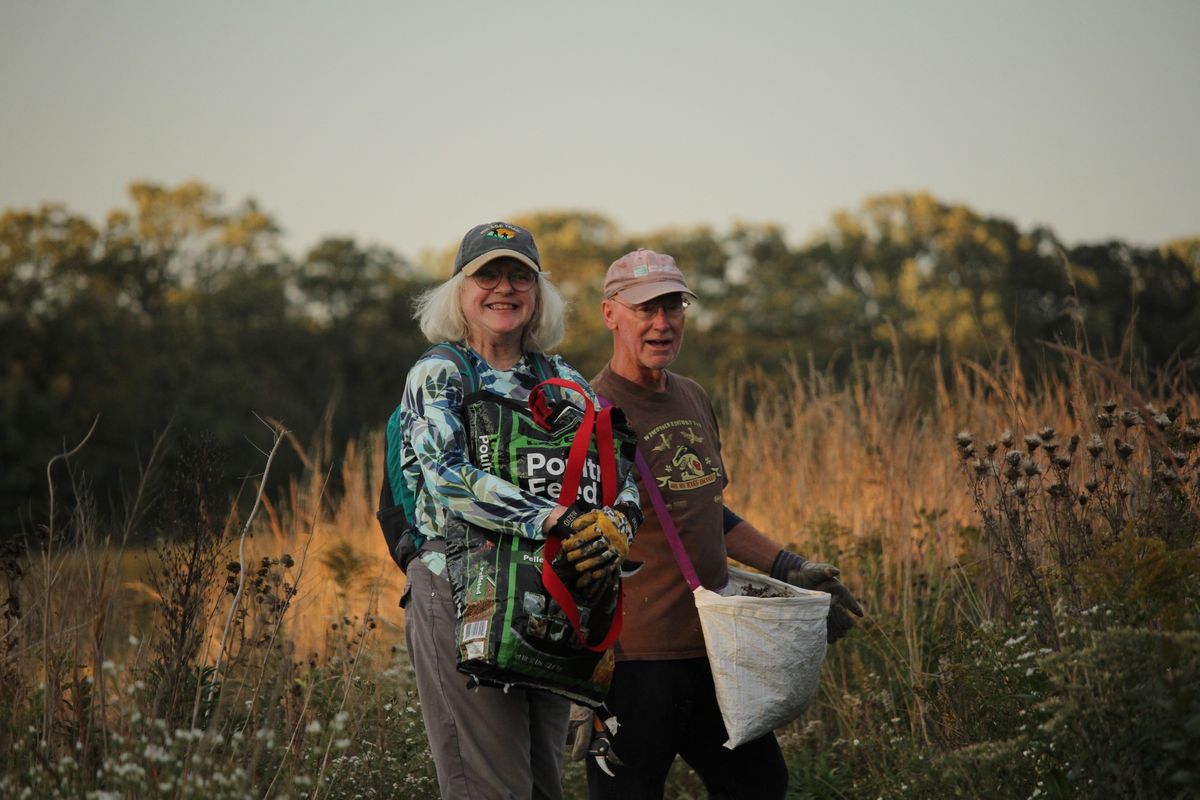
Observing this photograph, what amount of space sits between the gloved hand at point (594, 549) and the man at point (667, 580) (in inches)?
28.1

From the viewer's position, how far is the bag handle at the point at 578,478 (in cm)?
325

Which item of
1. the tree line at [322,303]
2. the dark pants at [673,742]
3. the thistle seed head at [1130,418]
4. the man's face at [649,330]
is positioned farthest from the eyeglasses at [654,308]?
the tree line at [322,303]

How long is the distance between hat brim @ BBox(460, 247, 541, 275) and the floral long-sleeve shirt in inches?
9.3

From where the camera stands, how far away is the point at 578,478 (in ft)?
11.1

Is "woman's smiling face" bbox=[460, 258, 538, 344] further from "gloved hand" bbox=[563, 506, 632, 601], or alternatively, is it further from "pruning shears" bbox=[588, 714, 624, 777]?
"pruning shears" bbox=[588, 714, 624, 777]

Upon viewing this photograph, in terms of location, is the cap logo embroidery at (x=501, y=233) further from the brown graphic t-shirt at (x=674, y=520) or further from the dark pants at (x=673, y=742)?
the dark pants at (x=673, y=742)

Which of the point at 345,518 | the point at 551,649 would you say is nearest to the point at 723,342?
the point at 345,518

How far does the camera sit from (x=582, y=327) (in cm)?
4591

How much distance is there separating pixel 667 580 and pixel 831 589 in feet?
2.16

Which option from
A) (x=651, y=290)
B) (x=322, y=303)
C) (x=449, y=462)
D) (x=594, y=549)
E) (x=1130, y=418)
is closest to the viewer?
(x=594, y=549)

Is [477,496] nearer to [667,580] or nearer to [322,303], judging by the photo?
[667,580]

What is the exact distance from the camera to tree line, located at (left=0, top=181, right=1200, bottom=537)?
3153 cm

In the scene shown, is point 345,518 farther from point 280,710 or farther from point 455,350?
point 455,350

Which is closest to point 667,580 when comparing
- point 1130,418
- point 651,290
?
point 651,290
